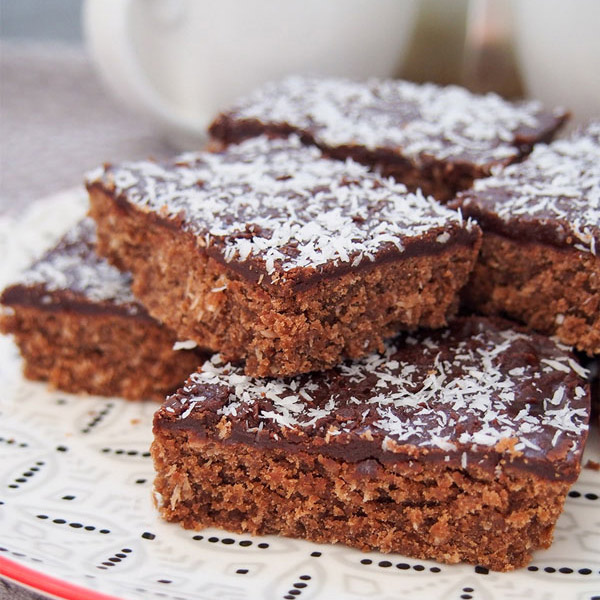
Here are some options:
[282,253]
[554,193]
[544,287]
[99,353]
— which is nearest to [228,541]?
[282,253]

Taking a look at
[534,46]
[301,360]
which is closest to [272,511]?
→ [301,360]

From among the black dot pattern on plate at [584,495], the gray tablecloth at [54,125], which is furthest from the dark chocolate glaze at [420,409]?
the gray tablecloth at [54,125]

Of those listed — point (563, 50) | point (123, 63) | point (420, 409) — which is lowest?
point (420, 409)

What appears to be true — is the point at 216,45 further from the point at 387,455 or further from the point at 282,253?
the point at 387,455

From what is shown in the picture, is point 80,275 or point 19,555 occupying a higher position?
point 80,275

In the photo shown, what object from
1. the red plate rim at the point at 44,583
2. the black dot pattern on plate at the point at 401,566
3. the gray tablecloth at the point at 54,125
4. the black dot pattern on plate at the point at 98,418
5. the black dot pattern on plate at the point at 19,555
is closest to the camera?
the red plate rim at the point at 44,583

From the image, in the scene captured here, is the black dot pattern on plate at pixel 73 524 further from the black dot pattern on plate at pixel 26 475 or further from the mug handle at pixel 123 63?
the mug handle at pixel 123 63
